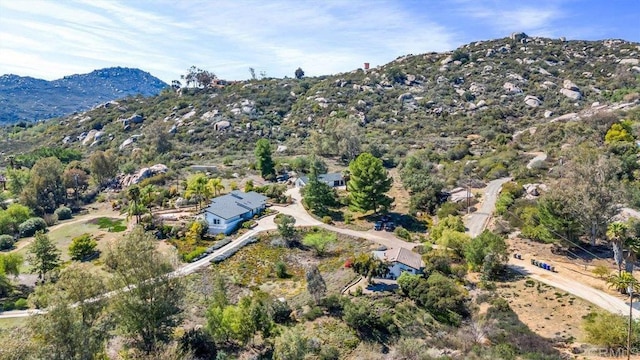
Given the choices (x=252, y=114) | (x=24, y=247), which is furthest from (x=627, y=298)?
(x=252, y=114)

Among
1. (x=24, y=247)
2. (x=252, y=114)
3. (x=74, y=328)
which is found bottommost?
(x=24, y=247)

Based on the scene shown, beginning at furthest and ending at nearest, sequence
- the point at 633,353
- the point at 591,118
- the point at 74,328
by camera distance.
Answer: the point at 591,118
the point at 633,353
the point at 74,328

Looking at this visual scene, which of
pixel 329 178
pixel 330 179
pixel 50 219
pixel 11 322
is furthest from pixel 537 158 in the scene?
pixel 50 219

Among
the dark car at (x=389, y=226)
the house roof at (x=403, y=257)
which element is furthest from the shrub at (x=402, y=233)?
the house roof at (x=403, y=257)

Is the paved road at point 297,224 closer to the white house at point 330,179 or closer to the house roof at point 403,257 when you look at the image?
the house roof at point 403,257

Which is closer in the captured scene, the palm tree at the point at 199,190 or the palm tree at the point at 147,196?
the palm tree at the point at 199,190

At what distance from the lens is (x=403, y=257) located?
150 feet

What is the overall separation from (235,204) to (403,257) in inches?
Answer: 1195

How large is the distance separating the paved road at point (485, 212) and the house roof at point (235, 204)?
110 ft

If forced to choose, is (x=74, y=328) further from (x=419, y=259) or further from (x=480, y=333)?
(x=419, y=259)

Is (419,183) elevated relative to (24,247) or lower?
elevated

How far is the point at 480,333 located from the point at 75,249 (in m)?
49.2

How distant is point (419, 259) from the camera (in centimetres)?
4691

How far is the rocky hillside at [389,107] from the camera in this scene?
108 meters
